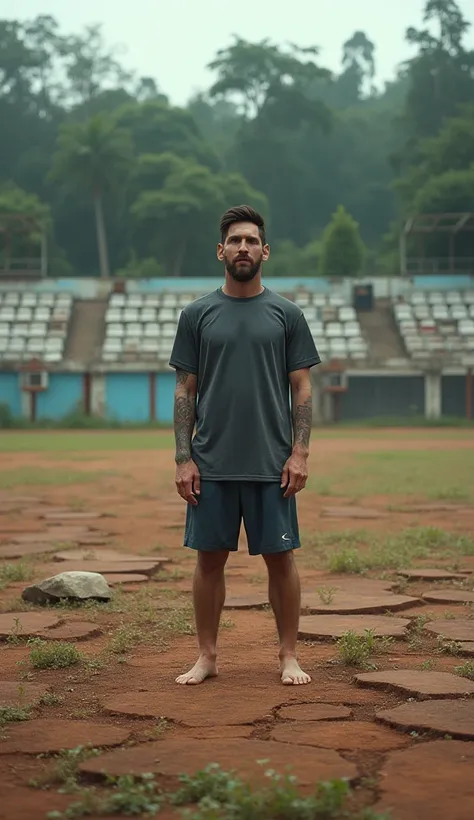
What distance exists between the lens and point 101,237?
58.7 m

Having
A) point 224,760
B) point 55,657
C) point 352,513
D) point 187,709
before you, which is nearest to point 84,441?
point 352,513

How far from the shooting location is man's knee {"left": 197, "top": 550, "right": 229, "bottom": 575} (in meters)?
4.57

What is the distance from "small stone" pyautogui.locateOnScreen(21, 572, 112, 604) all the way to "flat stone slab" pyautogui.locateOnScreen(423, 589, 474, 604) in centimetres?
167

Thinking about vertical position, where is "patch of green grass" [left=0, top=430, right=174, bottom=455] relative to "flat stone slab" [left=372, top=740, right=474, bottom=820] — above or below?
below

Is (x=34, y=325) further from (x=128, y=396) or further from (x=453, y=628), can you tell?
(x=453, y=628)

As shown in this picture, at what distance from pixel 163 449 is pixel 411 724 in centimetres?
1968

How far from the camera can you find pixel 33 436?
2889 centimetres

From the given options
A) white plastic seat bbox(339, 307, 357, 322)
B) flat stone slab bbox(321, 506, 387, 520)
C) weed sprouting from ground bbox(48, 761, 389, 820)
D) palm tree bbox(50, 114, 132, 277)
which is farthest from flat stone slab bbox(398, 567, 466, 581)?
palm tree bbox(50, 114, 132, 277)

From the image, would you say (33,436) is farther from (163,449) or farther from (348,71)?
(348,71)

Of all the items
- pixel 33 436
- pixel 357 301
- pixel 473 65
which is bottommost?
pixel 33 436

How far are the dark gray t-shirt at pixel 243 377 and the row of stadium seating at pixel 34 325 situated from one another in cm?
3146

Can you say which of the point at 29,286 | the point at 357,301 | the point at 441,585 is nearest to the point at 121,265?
the point at 29,286

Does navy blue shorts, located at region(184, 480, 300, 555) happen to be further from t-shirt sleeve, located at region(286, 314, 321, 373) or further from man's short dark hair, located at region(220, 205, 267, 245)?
man's short dark hair, located at region(220, 205, 267, 245)

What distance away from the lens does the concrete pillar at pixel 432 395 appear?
1374 inches
